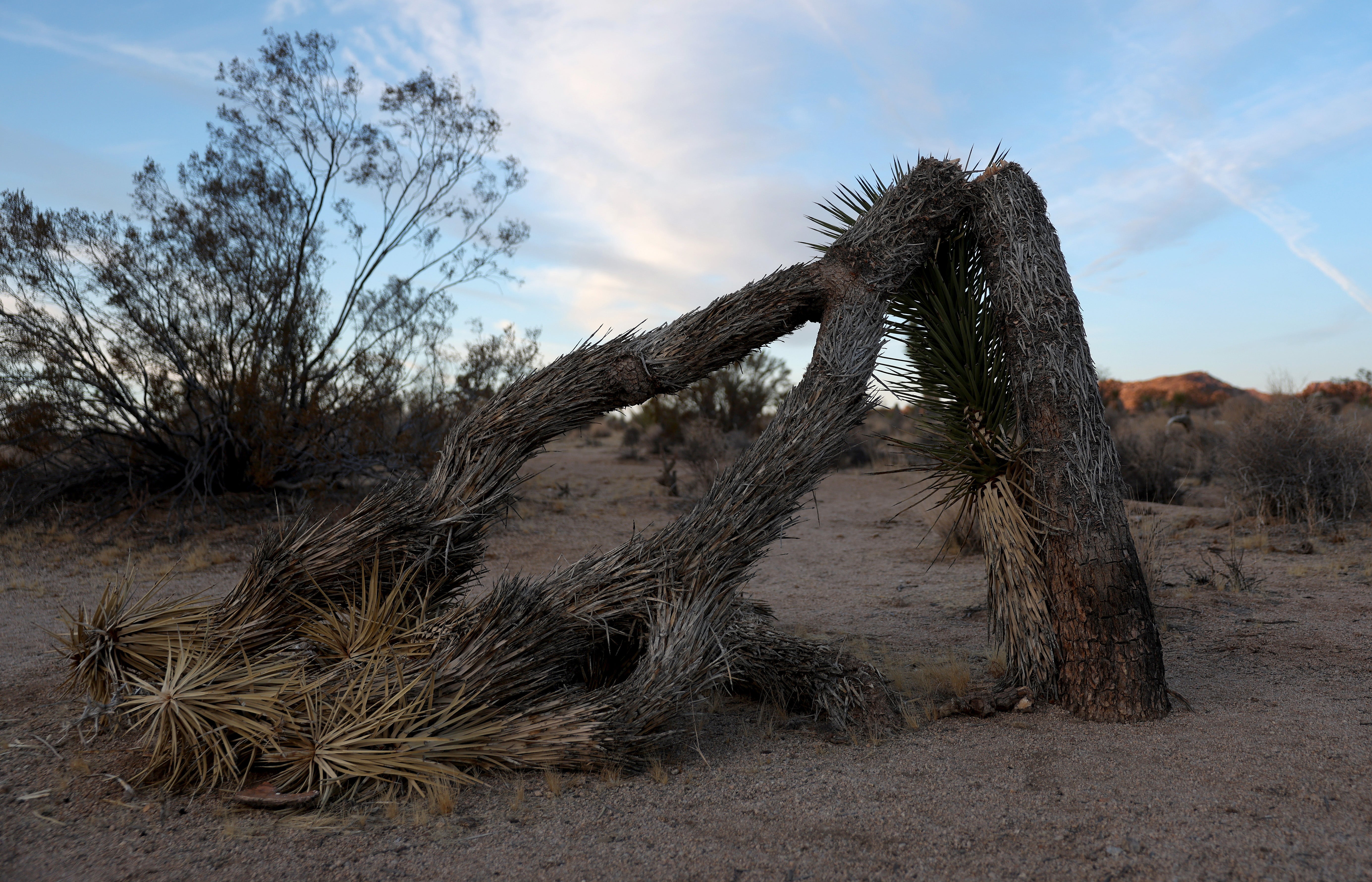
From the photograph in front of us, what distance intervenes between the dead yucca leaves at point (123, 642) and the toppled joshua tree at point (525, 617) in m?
0.01

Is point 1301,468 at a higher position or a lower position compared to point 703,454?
lower

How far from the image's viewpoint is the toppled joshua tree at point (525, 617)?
142 inches

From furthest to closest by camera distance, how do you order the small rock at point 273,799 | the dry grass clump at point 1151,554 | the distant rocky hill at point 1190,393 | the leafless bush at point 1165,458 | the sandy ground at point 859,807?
the distant rocky hill at point 1190,393 → the leafless bush at point 1165,458 → the dry grass clump at point 1151,554 → the small rock at point 273,799 → the sandy ground at point 859,807

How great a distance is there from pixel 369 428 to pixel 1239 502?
12.7 meters

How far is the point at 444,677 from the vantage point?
11.9ft

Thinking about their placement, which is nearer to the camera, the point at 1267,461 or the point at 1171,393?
the point at 1267,461

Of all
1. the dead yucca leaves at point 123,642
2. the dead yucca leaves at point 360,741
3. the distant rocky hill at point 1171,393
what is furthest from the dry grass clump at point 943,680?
the distant rocky hill at point 1171,393

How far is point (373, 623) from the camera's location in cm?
397

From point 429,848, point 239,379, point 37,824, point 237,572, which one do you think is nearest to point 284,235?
point 239,379

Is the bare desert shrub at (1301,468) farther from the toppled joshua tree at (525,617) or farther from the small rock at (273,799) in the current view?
the small rock at (273,799)

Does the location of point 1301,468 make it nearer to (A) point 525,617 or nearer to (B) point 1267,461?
(B) point 1267,461

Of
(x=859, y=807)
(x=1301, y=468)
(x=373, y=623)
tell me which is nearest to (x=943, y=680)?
(x=859, y=807)

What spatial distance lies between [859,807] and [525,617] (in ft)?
5.43

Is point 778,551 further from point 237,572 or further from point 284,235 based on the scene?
point 284,235
